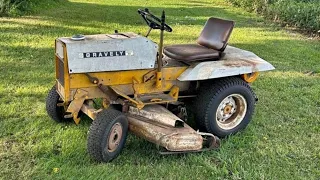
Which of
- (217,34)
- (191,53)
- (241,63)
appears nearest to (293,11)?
(217,34)

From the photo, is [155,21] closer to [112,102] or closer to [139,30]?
[112,102]

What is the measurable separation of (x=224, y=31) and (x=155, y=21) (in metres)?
0.78

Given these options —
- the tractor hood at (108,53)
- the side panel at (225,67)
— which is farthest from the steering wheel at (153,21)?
the side panel at (225,67)

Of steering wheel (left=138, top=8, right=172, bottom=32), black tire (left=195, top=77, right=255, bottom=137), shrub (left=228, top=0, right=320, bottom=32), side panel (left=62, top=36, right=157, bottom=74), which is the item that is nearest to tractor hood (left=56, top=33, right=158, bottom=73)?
side panel (left=62, top=36, right=157, bottom=74)

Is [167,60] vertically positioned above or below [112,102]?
above

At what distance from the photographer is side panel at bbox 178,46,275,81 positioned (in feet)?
12.5

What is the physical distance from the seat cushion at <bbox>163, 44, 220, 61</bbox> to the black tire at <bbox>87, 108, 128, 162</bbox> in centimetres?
90

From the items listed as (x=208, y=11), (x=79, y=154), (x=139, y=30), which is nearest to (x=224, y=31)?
(x=79, y=154)

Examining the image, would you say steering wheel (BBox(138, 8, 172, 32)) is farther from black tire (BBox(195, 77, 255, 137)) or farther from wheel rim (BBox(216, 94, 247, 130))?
wheel rim (BBox(216, 94, 247, 130))

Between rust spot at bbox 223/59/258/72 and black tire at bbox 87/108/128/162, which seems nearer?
black tire at bbox 87/108/128/162

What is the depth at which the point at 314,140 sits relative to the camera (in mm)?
4141

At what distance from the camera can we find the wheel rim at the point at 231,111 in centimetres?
410

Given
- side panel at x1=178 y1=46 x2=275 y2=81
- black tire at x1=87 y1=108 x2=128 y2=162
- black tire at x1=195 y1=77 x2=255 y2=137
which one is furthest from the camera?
black tire at x1=195 y1=77 x2=255 y2=137

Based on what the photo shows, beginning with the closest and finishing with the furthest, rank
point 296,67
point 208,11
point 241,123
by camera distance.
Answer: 1. point 241,123
2. point 296,67
3. point 208,11
